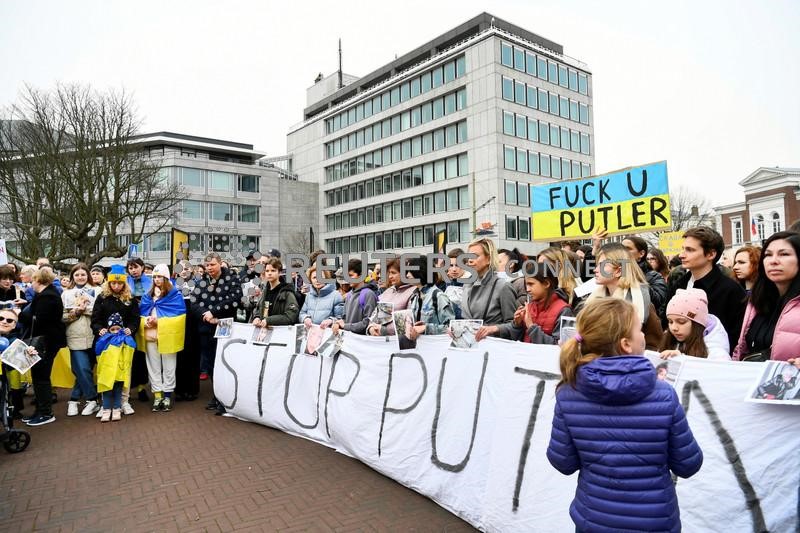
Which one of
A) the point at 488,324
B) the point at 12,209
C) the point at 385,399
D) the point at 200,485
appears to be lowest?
the point at 200,485

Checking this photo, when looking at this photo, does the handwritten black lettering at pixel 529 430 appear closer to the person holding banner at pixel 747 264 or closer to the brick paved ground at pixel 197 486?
the brick paved ground at pixel 197 486

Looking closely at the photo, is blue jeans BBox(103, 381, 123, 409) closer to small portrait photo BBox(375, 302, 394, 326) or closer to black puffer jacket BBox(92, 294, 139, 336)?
black puffer jacket BBox(92, 294, 139, 336)

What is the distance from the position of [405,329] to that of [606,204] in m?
3.61

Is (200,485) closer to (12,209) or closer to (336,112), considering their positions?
(12,209)

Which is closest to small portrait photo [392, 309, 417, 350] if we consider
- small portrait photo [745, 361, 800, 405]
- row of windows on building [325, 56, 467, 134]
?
small portrait photo [745, 361, 800, 405]

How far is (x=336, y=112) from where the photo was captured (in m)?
66.4

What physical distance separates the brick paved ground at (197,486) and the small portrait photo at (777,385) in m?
2.20

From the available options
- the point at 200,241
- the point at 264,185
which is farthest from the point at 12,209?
the point at 264,185

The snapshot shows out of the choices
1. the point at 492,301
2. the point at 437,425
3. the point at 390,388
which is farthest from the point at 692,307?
the point at 390,388

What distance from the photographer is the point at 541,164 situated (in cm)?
4947

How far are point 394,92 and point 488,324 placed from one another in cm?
5719

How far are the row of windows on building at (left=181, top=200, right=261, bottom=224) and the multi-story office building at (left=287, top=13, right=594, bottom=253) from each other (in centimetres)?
1042

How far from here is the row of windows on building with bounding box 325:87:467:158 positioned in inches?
2009

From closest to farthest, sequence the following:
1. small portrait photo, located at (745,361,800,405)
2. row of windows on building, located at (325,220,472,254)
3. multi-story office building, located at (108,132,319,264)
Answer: small portrait photo, located at (745,361,800,405), row of windows on building, located at (325,220,472,254), multi-story office building, located at (108,132,319,264)
